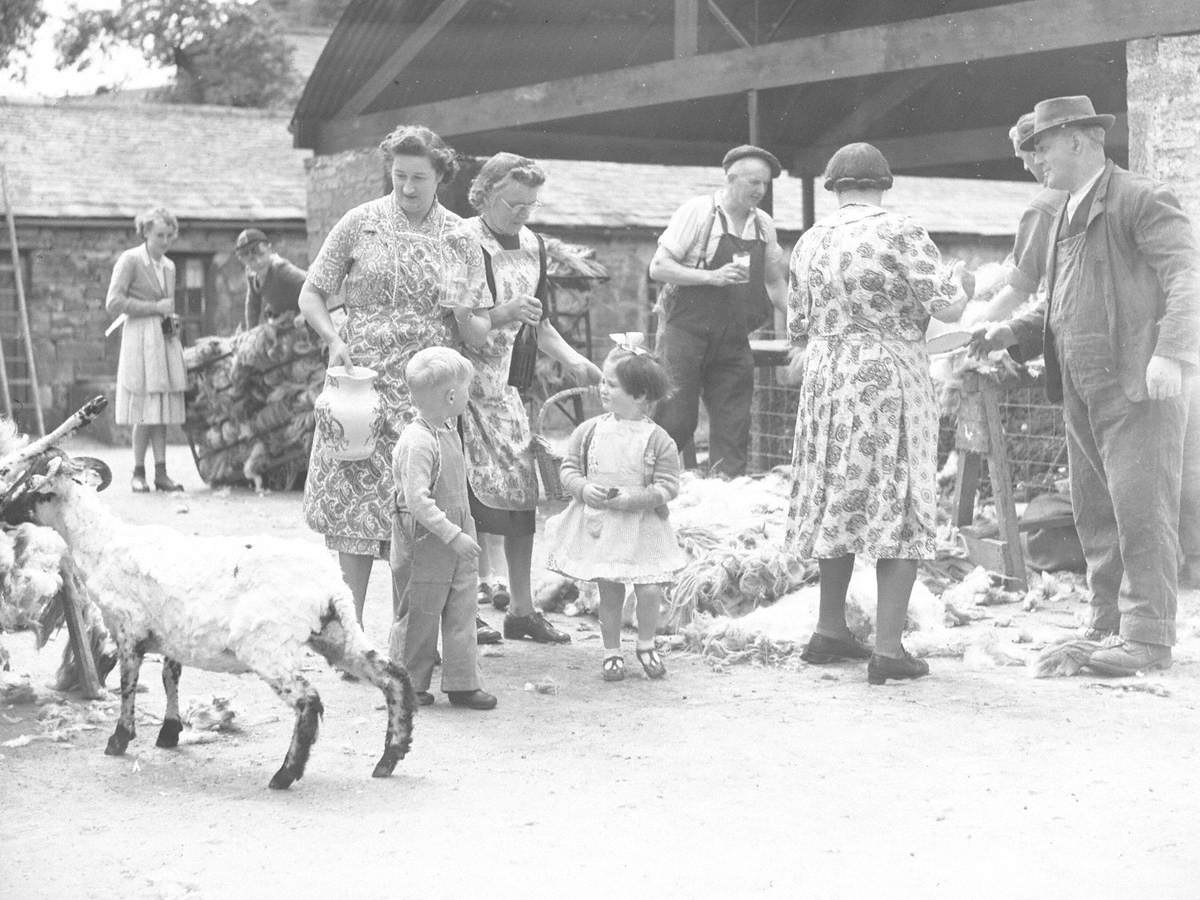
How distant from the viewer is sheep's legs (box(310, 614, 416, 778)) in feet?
15.0

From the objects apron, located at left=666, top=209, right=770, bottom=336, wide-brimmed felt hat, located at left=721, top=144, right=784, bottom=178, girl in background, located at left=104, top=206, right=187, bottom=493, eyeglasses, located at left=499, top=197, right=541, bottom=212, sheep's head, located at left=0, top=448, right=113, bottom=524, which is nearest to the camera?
sheep's head, located at left=0, top=448, right=113, bottom=524

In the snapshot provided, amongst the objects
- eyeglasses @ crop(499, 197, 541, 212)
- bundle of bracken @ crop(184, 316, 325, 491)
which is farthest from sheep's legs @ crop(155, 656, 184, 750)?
bundle of bracken @ crop(184, 316, 325, 491)

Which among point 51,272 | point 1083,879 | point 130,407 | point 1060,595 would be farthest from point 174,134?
point 1083,879

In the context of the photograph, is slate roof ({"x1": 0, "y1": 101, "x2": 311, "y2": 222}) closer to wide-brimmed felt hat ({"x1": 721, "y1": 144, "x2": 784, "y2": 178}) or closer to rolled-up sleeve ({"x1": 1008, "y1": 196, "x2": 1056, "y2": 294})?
wide-brimmed felt hat ({"x1": 721, "y1": 144, "x2": 784, "y2": 178})

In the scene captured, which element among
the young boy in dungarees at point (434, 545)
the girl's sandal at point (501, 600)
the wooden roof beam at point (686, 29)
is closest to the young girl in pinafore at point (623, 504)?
the young boy in dungarees at point (434, 545)

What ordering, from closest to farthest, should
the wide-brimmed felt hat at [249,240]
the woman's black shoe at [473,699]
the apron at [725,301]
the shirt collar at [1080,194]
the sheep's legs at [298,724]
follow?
the sheep's legs at [298,724], the woman's black shoe at [473,699], the shirt collar at [1080,194], the apron at [725,301], the wide-brimmed felt hat at [249,240]

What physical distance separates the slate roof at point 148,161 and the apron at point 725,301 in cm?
1353

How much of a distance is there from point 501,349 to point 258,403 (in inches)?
250

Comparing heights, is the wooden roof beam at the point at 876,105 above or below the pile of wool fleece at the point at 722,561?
above

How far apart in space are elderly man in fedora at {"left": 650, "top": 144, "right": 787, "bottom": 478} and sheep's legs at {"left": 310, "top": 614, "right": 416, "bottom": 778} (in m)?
4.21

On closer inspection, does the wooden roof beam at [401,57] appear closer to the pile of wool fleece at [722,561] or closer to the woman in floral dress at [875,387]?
the pile of wool fleece at [722,561]

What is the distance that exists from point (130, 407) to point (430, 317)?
6.57m

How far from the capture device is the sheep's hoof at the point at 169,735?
16.2 ft

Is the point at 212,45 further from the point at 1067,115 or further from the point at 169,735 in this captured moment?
the point at 169,735
